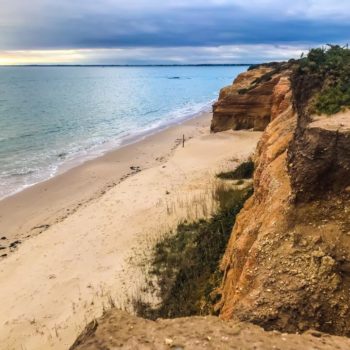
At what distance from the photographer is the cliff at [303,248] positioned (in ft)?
19.2

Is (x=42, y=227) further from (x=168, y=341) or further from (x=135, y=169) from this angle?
(x=168, y=341)

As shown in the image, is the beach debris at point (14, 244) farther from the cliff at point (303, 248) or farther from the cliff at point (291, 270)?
the cliff at point (303, 248)

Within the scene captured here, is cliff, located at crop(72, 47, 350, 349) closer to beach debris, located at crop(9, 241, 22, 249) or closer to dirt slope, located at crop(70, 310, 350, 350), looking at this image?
dirt slope, located at crop(70, 310, 350, 350)

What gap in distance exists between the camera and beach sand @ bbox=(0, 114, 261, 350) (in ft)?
34.1

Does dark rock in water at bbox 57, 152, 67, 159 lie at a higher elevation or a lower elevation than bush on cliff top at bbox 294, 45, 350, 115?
lower

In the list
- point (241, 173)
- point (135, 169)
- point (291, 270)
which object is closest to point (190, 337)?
point (291, 270)

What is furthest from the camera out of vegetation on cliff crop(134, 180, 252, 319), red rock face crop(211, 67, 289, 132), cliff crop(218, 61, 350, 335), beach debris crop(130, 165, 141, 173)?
red rock face crop(211, 67, 289, 132)

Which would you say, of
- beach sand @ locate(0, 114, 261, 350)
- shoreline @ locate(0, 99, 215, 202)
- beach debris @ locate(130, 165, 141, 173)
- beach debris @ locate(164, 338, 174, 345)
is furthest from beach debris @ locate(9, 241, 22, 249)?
beach debris @ locate(164, 338, 174, 345)

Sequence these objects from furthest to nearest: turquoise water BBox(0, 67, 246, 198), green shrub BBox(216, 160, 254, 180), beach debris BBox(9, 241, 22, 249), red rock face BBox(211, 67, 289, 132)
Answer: red rock face BBox(211, 67, 289, 132) < turquoise water BBox(0, 67, 246, 198) < green shrub BBox(216, 160, 254, 180) < beach debris BBox(9, 241, 22, 249)

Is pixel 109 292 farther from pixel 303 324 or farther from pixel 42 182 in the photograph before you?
pixel 42 182

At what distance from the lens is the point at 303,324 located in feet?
18.8

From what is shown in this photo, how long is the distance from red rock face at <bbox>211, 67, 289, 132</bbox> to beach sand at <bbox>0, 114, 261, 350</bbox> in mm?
3169

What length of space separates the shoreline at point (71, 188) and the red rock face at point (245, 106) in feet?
13.0

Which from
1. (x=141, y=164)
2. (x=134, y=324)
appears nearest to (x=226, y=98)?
(x=141, y=164)
